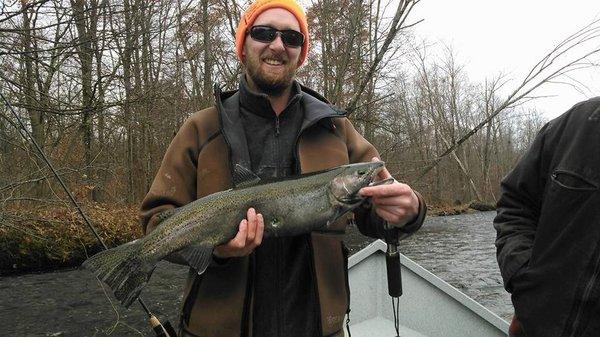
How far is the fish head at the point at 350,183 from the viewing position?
2.15m

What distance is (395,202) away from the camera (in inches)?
81.7

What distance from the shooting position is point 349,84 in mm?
16234

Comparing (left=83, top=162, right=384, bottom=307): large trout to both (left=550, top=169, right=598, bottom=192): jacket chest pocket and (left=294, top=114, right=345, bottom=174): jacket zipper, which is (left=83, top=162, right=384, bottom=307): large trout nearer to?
(left=294, top=114, right=345, bottom=174): jacket zipper

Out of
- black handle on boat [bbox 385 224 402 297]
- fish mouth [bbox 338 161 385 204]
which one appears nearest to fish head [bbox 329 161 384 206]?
fish mouth [bbox 338 161 385 204]

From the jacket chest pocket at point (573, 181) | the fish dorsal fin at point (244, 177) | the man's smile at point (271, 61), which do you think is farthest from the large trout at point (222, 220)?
the jacket chest pocket at point (573, 181)

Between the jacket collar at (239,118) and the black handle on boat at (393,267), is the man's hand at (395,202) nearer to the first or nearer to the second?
the black handle on boat at (393,267)

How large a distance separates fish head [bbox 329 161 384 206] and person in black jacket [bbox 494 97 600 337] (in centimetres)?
Result: 80

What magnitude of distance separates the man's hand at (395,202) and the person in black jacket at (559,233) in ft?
1.89

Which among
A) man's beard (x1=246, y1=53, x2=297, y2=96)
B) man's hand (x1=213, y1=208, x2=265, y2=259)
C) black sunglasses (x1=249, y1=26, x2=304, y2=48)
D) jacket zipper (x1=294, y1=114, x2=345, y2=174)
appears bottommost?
man's hand (x1=213, y1=208, x2=265, y2=259)

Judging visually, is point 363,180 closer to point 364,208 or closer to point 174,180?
point 364,208

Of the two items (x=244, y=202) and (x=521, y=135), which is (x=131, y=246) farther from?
(x=521, y=135)

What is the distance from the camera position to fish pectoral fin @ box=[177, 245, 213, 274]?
6.53ft

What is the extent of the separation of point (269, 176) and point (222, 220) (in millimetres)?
372

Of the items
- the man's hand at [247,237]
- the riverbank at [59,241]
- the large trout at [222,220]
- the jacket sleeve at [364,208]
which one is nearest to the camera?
the man's hand at [247,237]
